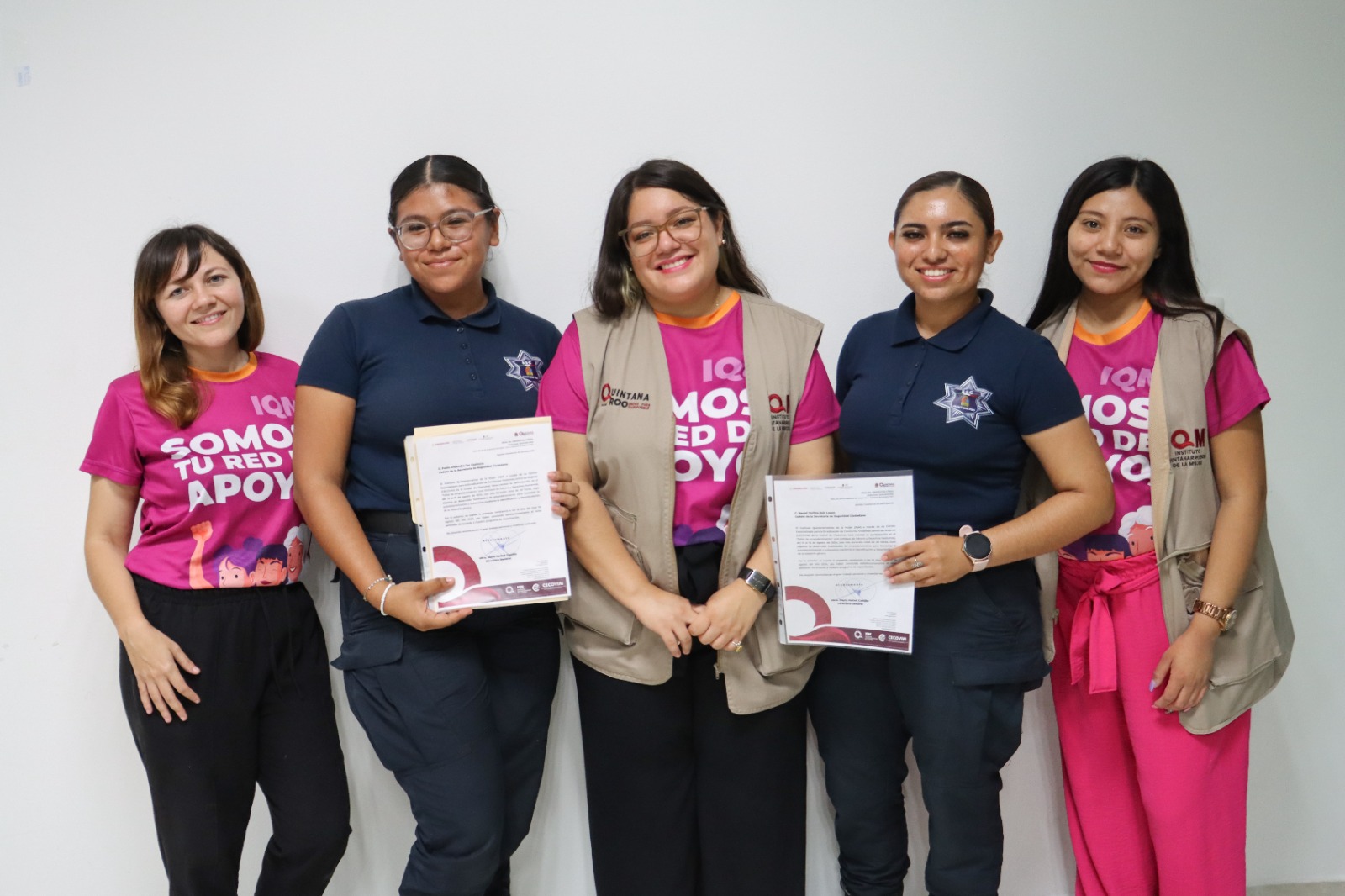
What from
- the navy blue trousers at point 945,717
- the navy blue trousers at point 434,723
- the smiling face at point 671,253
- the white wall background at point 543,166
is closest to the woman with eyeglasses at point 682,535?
the smiling face at point 671,253

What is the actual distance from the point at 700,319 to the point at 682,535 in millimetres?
463

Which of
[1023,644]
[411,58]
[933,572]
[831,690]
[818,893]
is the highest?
[411,58]

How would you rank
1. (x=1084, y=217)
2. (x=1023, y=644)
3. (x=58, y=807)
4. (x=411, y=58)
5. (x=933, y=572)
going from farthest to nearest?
(x=58, y=807), (x=411, y=58), (x=1084, y=217), (x=1023, y=644), (x=933, y=572)

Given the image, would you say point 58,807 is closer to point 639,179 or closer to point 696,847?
point 696,847

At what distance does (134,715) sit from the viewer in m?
1.82

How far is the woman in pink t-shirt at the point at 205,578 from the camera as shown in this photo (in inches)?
70.4

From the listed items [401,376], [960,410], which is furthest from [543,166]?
[960,410]

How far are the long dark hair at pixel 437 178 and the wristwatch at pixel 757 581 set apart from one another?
949mm

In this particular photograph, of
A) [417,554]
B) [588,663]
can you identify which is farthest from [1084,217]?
[417,554]

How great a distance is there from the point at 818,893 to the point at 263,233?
2.35 metres

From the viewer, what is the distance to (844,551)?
1.67 m

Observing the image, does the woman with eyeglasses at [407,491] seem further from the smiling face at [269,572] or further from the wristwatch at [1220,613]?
the wristwatch at [1220,613]

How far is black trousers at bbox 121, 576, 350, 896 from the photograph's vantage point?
5.86ft

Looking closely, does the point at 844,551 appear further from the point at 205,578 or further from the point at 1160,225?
the point at 205,578
